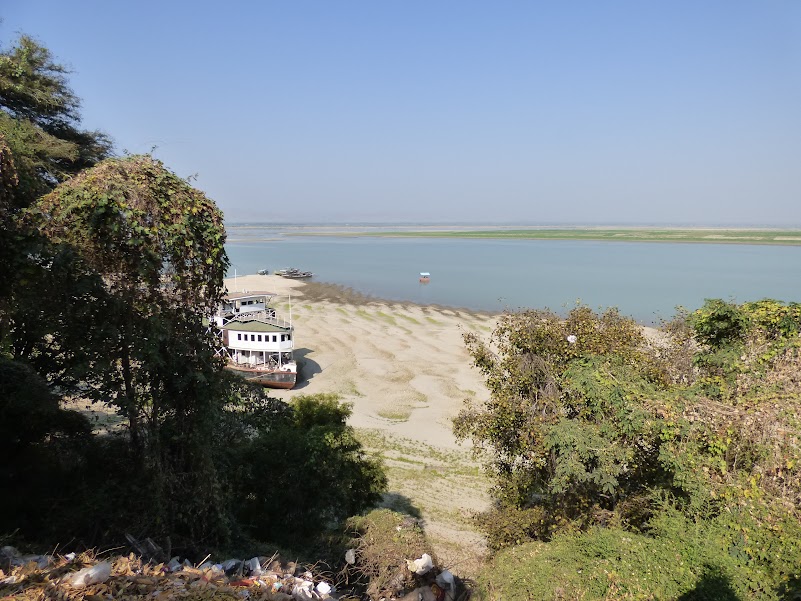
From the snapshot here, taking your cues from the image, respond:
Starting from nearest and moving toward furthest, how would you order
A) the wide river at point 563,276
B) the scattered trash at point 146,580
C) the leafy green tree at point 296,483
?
1. the scattered trash at point 146,580
2. the leafy green tree at point 296,483
3. the wide river at point 563,276

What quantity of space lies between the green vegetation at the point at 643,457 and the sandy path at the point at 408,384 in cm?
366

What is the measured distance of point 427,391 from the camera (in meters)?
25.6

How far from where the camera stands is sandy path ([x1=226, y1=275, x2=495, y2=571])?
14.8 m

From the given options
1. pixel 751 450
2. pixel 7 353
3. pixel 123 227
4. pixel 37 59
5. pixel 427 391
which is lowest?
pixel 427 391

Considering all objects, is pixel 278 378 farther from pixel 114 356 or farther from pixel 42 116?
pixel 114 356

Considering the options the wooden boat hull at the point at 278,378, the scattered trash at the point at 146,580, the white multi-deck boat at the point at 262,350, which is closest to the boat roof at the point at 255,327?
the white multi-deck boat at the point at 262,350

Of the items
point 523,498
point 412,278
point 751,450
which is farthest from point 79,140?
point 412,278

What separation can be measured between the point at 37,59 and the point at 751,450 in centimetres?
1887

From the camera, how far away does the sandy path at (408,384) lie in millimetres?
14844

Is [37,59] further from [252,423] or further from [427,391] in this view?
[427,391]

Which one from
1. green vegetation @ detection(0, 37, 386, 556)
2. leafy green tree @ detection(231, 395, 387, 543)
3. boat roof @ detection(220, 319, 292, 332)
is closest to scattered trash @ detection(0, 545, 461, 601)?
green vegetation @ detection(0, 37, 386, 556)

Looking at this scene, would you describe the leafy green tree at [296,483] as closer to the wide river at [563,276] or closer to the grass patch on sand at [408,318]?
the wide river at [563,276]

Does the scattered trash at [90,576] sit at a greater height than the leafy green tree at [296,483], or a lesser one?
greater

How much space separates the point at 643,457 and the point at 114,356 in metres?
9.01
